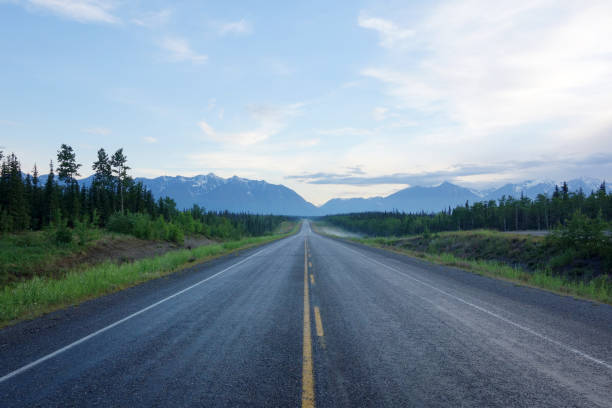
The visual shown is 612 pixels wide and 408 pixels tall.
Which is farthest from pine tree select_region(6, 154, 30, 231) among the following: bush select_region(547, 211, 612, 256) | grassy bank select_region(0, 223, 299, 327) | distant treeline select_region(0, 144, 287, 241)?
bush select_region(547, 211, 612, 256)

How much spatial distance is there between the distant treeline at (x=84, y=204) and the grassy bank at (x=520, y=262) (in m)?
29.5

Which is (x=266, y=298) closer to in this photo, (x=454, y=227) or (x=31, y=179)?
(x=31, y=179)

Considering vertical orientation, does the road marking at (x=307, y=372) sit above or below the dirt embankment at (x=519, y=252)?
above

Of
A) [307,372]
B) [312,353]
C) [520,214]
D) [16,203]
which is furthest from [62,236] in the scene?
[520,214]

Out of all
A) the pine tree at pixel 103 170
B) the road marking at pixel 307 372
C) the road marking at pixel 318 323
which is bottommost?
the road marking at pixel 318 323

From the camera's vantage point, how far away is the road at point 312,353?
374 centimetres

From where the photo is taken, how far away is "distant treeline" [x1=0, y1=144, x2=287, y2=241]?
1453 inches

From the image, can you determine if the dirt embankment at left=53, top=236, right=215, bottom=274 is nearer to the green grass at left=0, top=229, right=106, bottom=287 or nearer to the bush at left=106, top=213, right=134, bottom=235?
the green grass at left=0, top=229, right=106, bottom=287

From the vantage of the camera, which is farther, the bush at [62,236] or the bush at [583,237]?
the bush at [62,236]

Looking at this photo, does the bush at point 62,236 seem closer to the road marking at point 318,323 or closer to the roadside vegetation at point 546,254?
the road marking at point 318,323

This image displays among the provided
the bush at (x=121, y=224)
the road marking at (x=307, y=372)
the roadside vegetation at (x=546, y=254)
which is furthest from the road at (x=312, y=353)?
the bush at (x=121, y=224)

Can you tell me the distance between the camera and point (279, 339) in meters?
5.64

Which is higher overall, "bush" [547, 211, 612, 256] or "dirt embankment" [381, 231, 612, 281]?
"bush" [547, 211, 612, 256]

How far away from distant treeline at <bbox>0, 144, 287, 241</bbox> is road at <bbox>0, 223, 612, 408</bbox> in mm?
23673
